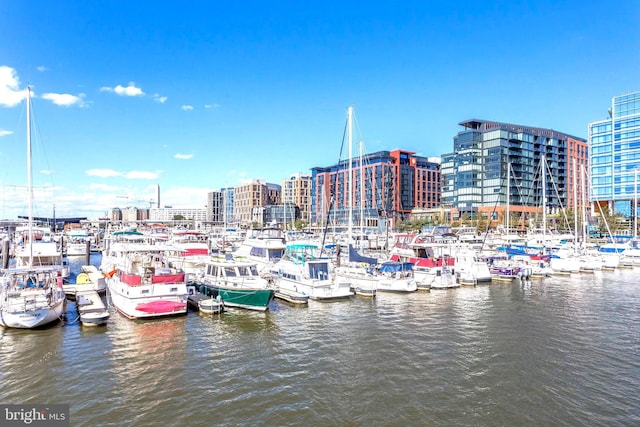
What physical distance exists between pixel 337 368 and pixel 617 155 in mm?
132231

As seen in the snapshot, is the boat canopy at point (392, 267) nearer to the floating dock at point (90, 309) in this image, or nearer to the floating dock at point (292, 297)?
the floating dock at point (292, 297)

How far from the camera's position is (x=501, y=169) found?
484ft

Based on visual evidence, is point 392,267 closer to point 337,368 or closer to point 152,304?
point 337,368

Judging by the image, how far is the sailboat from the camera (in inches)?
1011

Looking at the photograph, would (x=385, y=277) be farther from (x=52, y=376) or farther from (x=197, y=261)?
(x=52, y=376)

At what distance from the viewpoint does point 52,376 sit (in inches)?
762

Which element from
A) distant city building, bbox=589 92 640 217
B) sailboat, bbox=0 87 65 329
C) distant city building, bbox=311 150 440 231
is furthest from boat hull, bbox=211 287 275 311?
distant city building, bbox=311 150 440 231

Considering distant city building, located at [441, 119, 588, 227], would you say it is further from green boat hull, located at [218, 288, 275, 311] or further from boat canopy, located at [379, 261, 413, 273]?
green boat hull, located at [218, 288, 275, 311]

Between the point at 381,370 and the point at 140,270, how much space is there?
70.6ft

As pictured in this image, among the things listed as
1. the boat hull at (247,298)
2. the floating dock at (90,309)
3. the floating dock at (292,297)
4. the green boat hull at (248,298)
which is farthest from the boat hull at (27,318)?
the floating dock at (292,297)

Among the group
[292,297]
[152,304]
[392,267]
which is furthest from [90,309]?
[392,267]

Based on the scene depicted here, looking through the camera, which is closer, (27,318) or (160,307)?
(27,318)

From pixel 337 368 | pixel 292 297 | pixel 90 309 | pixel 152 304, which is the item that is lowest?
pixel 337 368

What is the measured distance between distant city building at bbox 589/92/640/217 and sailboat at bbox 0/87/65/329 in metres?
132
